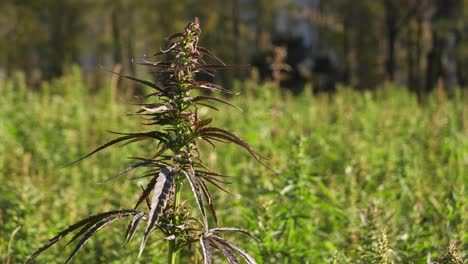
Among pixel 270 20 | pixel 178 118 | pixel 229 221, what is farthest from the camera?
pixel 270 20

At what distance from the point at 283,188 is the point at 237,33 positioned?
2998cm

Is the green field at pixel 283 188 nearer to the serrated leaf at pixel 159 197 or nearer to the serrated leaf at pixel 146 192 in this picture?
the serrated leaf at pixel 146 192

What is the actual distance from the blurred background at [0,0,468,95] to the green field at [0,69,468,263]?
763 inches

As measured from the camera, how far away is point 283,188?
371 centimetres

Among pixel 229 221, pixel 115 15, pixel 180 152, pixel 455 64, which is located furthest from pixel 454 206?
pixel 115 15

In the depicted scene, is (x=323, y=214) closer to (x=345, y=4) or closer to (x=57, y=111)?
(x=57, y=111)

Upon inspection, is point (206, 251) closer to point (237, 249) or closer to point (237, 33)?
point (237, 249)

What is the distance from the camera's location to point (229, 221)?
4.12 meters

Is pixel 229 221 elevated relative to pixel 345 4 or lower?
lower

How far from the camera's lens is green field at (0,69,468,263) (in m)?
3.21

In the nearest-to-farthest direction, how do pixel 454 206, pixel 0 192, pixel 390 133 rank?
pixel 454 206 → pixel 0 192 → pixel 390 133

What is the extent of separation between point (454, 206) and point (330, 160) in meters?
2.59

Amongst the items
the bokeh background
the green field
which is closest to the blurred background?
the bokeh background

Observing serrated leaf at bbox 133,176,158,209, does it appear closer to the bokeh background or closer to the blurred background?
the bokeh background
